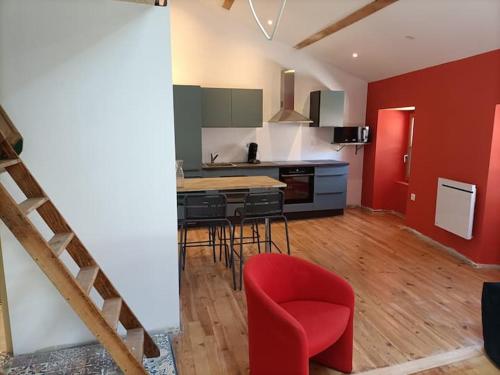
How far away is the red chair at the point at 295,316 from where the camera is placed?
1.72 m

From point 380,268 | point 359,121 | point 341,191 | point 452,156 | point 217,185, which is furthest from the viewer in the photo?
point 359,121

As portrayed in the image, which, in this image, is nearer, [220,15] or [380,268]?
[380,268]

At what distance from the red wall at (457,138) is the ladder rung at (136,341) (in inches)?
143

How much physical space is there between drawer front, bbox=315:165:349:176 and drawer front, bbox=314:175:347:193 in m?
0.05

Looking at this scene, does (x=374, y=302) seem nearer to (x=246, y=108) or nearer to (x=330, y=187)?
(x=330, y=187)

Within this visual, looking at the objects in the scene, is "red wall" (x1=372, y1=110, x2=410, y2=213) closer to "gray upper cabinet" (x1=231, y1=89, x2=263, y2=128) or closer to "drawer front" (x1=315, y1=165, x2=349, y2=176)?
"drawer front" (x1=315, y1=165, x2=349, y2=176)

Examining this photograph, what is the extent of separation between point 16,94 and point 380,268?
358 centimetres

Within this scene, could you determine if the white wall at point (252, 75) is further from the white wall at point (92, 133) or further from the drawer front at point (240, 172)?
the white wall at point (92, 133)

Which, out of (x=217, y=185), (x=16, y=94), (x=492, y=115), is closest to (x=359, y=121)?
(x=492, y=115)

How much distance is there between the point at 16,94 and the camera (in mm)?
2029

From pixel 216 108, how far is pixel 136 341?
3.81m

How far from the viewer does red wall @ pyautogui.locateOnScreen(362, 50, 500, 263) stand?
145 inches

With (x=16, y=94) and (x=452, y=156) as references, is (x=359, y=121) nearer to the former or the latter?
(x=452, y=156)

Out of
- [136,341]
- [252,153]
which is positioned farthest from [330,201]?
[136,341]
